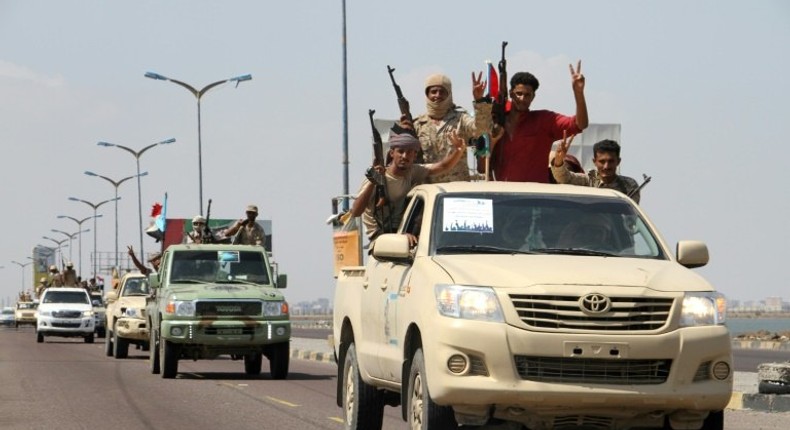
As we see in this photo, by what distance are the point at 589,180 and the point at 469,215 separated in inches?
101

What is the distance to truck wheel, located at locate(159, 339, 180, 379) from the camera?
2327 cm

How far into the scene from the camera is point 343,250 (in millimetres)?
17547

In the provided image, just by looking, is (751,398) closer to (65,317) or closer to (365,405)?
(365,405)

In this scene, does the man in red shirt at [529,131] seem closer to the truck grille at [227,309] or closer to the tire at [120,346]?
the truck grille at [227,309]

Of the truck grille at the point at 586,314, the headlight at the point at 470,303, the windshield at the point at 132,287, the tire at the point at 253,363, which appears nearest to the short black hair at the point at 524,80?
the headlight at the point at 470,303

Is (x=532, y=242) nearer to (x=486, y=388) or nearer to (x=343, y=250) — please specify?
(x=486, y=388)

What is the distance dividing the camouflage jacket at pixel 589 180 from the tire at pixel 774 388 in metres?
4.79

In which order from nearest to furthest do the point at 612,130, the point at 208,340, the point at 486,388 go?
the point at 486,388, the point at 208,340, the point at 612,130

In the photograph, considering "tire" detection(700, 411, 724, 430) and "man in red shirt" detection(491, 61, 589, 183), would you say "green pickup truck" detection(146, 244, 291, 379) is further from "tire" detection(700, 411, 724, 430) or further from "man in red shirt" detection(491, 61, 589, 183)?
"tire" detection(700, 411, 724, 430)

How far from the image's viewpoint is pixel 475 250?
10.3 m

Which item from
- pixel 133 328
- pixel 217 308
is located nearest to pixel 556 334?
pixel 217 308

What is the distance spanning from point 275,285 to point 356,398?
1247 cm

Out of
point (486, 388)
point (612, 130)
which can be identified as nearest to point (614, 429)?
point (486, 388)

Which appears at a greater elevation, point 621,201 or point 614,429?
point 621,201
